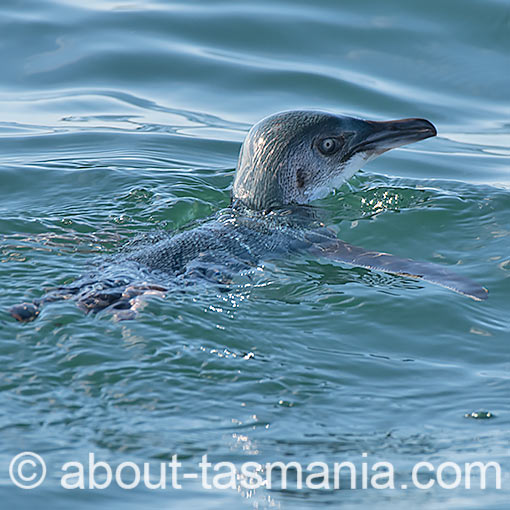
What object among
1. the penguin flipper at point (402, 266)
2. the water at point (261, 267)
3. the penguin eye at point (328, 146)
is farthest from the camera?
the penguin eye at point (328, 146)

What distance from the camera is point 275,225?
6.26 meters

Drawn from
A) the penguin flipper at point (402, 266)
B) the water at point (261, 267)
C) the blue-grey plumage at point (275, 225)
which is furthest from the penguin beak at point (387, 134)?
the penguin flipper at point (402, 266)

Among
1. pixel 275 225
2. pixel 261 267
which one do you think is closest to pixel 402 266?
pixel 261 267

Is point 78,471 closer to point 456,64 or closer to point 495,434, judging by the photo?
point 495,434

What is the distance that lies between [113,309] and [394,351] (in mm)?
1548

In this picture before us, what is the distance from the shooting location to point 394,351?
4.91 meters

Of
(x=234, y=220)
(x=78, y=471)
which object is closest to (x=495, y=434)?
(x=78, y=471)

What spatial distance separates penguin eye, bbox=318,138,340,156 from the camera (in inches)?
261

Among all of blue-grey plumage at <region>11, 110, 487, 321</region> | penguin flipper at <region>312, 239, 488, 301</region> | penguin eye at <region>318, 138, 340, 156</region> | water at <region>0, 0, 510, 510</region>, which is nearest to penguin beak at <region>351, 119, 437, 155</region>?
blue-grey plumage at <region>11, 110, 487, 321</region>

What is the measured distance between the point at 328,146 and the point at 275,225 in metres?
0.81

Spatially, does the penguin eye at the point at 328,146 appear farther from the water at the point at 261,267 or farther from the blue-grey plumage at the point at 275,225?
the water at the point at 261,267

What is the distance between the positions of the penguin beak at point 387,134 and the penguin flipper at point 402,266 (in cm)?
91

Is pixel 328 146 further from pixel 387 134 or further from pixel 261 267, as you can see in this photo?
pixel 261 267

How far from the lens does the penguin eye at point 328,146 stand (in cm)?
662
